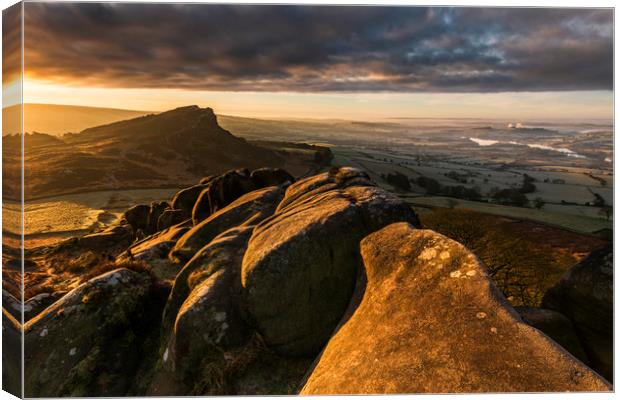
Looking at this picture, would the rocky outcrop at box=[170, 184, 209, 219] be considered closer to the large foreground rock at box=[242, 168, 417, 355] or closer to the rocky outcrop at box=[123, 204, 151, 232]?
the rocky outcrop at box=[123, 204, 151, 232]

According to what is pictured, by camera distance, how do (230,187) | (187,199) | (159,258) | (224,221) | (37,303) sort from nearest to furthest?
1. (37,303)
2. (224,221)
3. (159,258)
4. (230,187)
5. (187,199)

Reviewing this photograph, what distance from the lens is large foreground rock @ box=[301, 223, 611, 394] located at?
549cm

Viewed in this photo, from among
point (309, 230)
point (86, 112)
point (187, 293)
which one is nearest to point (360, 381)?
point (309, 230)

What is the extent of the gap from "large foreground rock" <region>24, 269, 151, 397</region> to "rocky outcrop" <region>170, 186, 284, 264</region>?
4.18 metres

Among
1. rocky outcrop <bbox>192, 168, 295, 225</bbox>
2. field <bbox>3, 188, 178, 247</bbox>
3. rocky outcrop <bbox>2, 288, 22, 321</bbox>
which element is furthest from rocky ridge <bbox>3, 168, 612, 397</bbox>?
rocky outcrop <bbox>192, 168, 295, 225</bbox>

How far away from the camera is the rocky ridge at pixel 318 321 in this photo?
231 inches

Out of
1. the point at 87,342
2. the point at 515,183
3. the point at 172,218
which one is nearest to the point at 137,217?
the point at 172,218

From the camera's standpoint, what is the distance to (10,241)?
8805 mm

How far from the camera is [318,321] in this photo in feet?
28.2

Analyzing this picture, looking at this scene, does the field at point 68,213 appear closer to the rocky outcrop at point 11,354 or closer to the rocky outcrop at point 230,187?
the rocky outcrop at point 11,354

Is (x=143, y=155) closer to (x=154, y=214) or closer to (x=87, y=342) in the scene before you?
(x=154, y=214)

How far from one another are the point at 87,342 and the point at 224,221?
6495 millimetres

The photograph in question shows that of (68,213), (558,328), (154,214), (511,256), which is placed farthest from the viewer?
(154,214)

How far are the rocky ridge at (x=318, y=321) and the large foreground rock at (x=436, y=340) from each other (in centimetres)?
2
